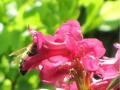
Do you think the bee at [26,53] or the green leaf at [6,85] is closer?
the bee at [26,53]

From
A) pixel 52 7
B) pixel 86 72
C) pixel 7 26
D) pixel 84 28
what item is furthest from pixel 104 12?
pixel 86 72

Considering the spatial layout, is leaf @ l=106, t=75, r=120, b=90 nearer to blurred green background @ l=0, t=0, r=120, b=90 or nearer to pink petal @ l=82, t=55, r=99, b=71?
pink petal @ l=82, t=55, r=99, b=71

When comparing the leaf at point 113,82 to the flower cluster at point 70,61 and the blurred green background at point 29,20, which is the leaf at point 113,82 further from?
the blurred green background at point 29,20

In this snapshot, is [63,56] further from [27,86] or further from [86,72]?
[27,86]

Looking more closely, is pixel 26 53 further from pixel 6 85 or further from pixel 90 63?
pixel 6 85

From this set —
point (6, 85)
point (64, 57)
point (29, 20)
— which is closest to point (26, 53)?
point (64, 57)

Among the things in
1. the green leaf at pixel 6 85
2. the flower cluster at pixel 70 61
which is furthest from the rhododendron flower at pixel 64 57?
the green leaf at pixel 6 85

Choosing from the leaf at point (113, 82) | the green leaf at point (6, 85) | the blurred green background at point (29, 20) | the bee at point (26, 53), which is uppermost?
the bee at point (26, 53)
